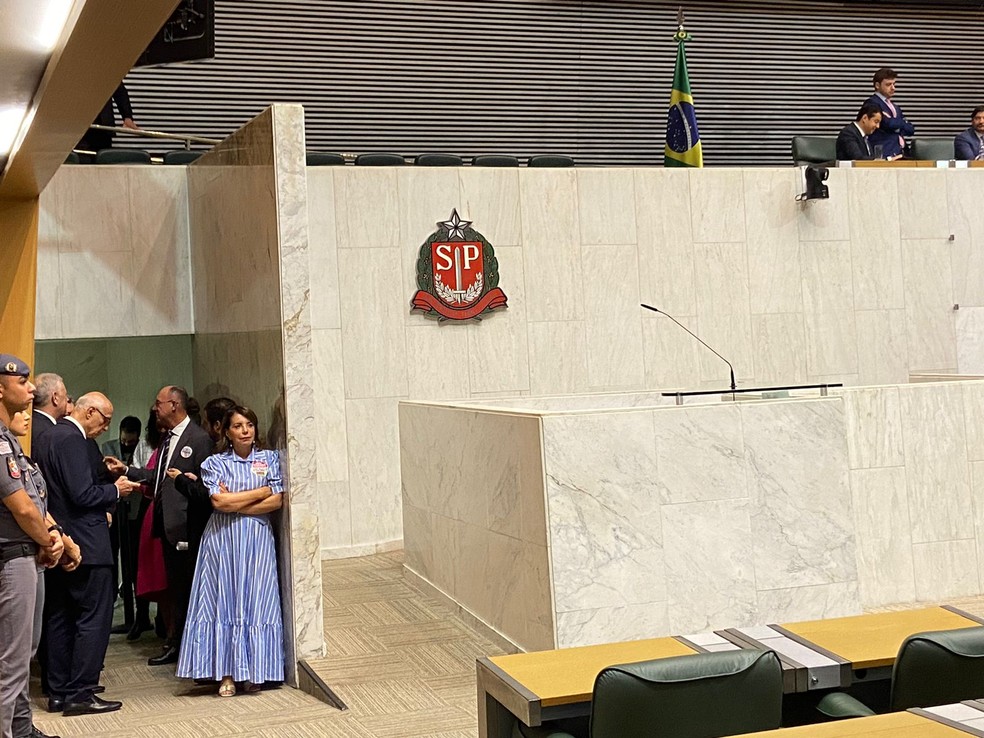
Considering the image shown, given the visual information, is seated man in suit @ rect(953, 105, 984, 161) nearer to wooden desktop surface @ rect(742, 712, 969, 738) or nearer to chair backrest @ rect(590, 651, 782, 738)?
chair backrest @ rect(590, 651, 782, 738)

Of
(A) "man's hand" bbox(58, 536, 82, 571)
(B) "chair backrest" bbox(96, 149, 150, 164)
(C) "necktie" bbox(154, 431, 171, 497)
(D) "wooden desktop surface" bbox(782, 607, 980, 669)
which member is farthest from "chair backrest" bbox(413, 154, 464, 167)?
(D) "wooden desktop surface" bbox(782, 607, 980, 669)

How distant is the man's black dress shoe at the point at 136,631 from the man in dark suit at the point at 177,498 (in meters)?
0.54

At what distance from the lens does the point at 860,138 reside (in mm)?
9812

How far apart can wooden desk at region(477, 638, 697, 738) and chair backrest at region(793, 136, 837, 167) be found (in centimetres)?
744

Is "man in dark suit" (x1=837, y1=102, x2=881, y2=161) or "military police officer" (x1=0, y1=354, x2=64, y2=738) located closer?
"military police officer" (x1=0, y1=354, x2=64, y2=738)

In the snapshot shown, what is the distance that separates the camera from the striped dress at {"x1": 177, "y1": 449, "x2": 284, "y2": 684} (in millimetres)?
5191

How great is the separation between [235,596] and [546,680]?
108 inches

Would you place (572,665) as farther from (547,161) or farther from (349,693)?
(547,161)

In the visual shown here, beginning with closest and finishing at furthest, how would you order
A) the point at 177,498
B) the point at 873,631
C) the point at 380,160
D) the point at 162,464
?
the point at 873,631 → the point at 177,498 → the point at 162,464 → the point at 380,160

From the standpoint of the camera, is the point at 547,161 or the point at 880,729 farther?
the point at 547,161

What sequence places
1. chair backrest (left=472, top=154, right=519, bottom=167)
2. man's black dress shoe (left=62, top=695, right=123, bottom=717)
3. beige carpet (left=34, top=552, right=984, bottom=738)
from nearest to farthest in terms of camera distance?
beige carpet (left=34, top=552, right=984, bottom=738) < man's black dress shoe (left=62, top=695, right=123, bottom=717) < chair backrest (left=472, top=154, right=519, bottom=167)

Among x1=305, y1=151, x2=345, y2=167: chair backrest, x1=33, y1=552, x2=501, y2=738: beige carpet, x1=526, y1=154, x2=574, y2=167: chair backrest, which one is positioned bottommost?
x1=33, y1=552, x2=501, y2=738: beige carpet

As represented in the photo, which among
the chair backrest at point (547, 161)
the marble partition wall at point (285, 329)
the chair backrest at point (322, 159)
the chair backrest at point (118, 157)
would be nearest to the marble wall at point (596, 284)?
the chair backrest at point (118, 157)

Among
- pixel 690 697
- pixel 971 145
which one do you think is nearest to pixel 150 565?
pixel 690 697
